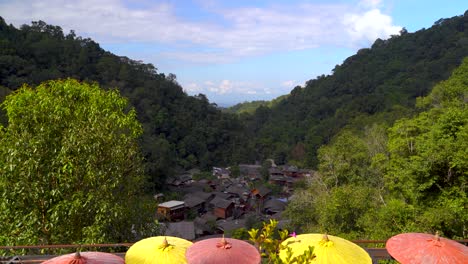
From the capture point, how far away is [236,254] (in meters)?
3.26

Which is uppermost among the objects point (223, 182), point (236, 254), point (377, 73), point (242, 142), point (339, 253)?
point (377, 73)

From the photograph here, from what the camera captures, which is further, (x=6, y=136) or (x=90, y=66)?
(x=90, y=66)

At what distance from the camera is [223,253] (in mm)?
3256

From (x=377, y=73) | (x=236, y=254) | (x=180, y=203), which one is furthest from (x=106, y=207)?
(x=377, y=73)

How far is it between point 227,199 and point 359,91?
1224 inches

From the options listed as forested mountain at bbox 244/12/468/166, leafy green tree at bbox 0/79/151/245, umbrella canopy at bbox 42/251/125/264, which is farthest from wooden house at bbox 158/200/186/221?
umbrella canopy at bbox 42/251/125/264

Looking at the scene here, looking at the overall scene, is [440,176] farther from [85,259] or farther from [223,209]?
[223,209]

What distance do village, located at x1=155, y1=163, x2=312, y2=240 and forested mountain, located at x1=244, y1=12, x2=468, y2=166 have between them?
17.8ft

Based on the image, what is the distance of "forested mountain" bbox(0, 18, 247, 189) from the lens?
30.8 metres

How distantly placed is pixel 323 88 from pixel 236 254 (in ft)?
196

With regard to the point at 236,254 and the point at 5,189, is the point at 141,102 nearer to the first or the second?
the point at 5,189

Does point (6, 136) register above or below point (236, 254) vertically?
above

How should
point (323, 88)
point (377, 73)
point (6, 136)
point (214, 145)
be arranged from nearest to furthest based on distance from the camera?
point (6, 136), point (214, 145), point (377, 73), point (323, 88)

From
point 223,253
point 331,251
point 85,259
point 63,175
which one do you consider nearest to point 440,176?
point 331,251
